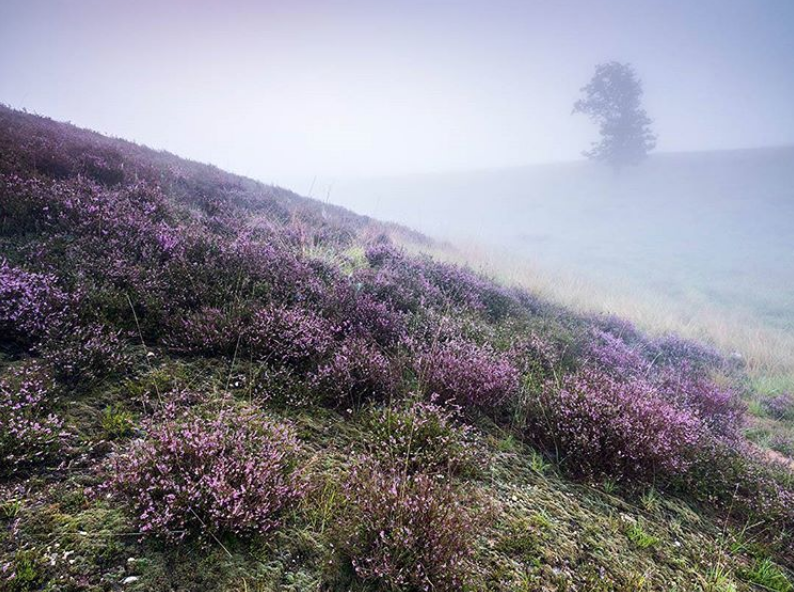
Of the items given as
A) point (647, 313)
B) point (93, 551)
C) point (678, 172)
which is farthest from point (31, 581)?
point (678, 172)

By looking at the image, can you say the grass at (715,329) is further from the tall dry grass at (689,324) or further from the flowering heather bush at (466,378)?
the flowering heather bush at (466,378)

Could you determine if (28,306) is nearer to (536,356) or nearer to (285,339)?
(285,339)

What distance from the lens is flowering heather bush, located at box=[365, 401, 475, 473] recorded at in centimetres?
276

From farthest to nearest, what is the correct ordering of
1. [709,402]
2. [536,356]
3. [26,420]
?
[709,402]
[536,356]
[26,420]

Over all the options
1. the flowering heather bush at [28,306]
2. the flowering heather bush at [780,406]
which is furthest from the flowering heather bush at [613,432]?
the flowering heather bush at [780,406]

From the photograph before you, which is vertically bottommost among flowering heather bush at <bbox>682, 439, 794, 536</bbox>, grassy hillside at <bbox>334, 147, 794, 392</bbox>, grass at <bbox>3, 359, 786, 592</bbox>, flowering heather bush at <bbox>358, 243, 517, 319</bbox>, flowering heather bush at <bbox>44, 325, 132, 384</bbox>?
grass at <bbox>3, 359, 786, 592</bbox>

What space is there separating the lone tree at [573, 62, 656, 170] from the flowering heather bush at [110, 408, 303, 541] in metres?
53.5

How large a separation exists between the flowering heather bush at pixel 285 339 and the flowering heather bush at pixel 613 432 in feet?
7.56

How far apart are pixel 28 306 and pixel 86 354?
766 mm

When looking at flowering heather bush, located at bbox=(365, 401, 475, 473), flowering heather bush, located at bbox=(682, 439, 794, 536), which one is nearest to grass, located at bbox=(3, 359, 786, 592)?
flowering heather bush, located at bbox=(365, 401, 475, 473)

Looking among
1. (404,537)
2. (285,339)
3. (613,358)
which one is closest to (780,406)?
(613,358)

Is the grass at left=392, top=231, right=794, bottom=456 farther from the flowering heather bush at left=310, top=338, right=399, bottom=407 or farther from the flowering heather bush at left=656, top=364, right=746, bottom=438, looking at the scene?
the flowering heather bush at left=310, top=338, right=399, bottom=407

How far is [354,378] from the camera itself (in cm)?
350

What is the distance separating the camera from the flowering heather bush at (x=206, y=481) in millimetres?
1932
